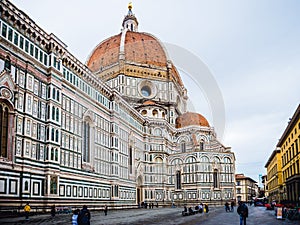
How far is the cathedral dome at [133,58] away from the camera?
9188 cm

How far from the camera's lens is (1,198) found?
104ft

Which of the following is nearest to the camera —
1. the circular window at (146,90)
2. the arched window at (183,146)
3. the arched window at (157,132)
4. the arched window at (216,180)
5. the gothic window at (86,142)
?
the gothic window at (86,142)

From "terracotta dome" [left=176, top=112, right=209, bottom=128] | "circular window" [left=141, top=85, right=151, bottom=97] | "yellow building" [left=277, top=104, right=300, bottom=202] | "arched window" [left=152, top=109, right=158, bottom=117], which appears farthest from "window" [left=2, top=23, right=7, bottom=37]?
"terracotta dome" [left=176, top=112, right=209, bottom=128]

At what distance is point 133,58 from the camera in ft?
306

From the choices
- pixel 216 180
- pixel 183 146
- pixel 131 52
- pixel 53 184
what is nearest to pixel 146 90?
pixel 131 52

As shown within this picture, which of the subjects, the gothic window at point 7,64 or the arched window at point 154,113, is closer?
the gothic window at point 7,64

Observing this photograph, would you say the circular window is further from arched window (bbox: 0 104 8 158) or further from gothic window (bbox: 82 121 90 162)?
arched window (bbox: 0 104 8 158)

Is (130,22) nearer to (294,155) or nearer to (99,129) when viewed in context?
(99,129)

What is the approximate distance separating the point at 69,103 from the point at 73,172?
8742 mm

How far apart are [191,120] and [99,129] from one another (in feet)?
143

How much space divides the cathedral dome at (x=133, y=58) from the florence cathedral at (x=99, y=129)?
0.29 metres

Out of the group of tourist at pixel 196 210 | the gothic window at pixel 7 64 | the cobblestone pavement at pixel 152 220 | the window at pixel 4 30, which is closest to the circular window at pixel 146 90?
the group of tourist at pixel 196 210

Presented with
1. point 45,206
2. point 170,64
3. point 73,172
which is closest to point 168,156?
point 170,64

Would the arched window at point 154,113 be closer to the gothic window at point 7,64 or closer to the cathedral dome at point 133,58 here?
the cathedral dome at point 133,58
